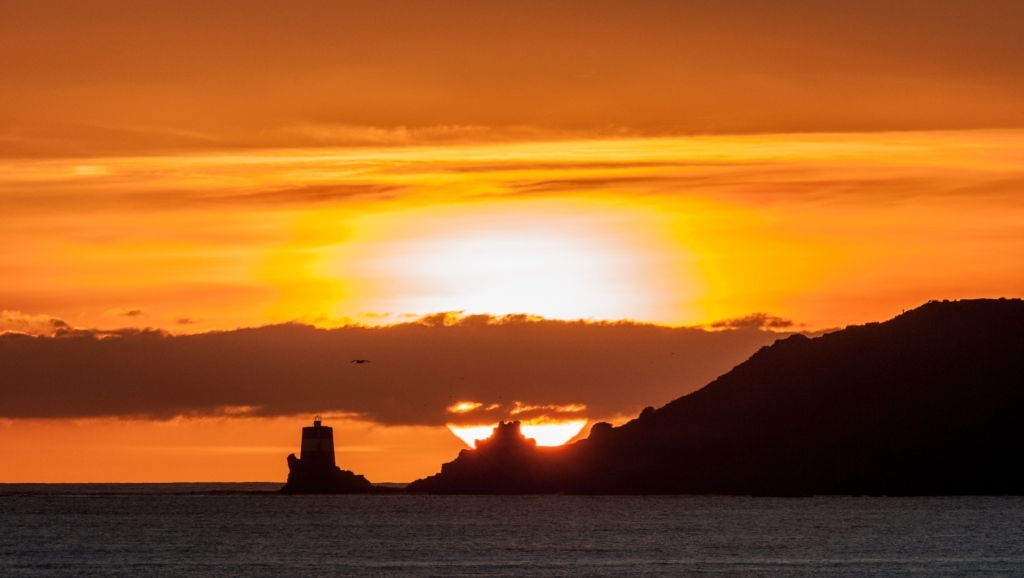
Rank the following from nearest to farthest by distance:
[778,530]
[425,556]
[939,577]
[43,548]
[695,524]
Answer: [939,577], [425,556], [43,548], [778,530], [695,524]

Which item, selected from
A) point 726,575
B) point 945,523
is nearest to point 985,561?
point 726,575

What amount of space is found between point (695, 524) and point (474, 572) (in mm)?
68331

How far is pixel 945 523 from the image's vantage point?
193m

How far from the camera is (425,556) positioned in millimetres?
147625

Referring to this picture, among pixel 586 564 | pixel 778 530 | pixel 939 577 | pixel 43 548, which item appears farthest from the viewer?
pixel 778 530

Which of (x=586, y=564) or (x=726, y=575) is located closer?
(x=726, y=575)

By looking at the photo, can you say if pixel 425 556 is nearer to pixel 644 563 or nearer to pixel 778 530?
pixel 644 563

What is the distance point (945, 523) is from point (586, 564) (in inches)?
2718

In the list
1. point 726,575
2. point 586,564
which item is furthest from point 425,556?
point 726,575

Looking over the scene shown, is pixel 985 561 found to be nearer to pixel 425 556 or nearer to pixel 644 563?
pixel 644 563

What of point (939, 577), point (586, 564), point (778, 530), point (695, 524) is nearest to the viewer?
point (939, 577)

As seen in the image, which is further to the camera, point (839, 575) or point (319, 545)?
point (319, 545)

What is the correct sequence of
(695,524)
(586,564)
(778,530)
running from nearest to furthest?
(586,564) < (778,530) < (695,524)

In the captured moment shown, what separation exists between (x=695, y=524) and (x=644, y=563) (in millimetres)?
58136
